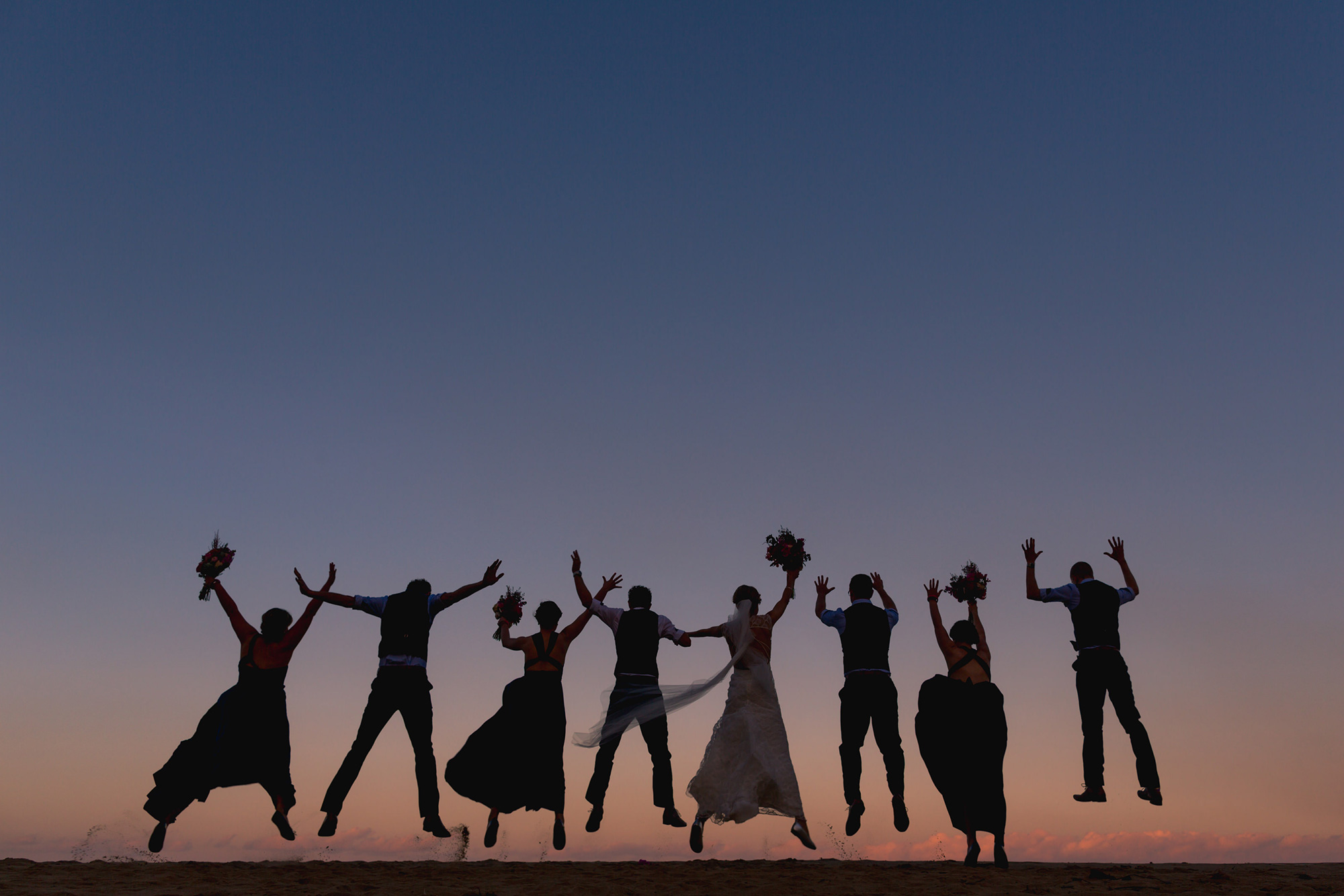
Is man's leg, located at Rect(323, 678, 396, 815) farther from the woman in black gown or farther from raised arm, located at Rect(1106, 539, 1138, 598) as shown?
raised arm, located at Rect(1106, 539, 1138, 598)

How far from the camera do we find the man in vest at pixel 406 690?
1128 centimetres

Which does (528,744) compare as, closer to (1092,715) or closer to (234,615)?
(234,615)

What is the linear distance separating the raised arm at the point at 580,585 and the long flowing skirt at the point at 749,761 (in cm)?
197

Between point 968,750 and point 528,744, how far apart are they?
5123 millimetres

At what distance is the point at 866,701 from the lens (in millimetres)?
11859

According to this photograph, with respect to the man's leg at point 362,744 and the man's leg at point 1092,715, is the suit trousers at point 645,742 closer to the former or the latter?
the man's leg at point 362,744

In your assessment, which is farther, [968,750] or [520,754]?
[520,754]

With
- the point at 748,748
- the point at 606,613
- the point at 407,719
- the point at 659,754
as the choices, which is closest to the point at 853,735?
the point at 748,748

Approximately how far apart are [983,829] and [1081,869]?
4.19 ft

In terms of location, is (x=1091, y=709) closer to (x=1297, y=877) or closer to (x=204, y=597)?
(x=1297, y=877)

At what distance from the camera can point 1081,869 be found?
11.6m

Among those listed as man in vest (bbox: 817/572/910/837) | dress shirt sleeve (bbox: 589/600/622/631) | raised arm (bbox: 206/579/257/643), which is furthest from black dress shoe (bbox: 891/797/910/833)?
raised arm (bbox: 206/579/257/643)

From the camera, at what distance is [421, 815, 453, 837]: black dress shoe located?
37.5ft

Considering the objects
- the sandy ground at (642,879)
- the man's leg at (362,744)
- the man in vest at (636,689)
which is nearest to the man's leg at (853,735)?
the sandy ground at (642,879)
